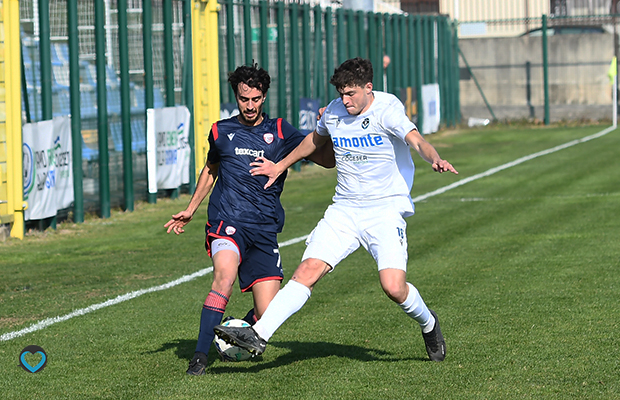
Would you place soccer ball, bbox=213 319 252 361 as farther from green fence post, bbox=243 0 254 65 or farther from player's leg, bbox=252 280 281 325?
green fence post, bbox=243 0 254 65

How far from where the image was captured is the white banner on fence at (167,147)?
17016mm

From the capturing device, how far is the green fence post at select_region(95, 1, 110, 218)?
1586 centimetres

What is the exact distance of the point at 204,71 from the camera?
19531 millimetres

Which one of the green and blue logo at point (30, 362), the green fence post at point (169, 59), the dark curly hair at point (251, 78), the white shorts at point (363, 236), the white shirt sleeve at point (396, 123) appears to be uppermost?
the green fence post at point (169, 59)

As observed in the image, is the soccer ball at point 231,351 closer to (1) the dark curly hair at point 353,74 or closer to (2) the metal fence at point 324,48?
(1) the dark curly hair at point 353,74

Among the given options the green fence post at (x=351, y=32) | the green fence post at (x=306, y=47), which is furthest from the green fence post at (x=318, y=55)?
the green fence post at (x=351, y=32)

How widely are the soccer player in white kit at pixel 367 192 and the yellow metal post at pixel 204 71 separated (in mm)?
12840

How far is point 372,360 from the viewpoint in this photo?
21.9ft

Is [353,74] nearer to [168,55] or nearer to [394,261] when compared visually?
[394,261]

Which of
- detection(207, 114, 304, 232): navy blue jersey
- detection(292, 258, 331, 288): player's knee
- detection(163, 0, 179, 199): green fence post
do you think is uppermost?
detection(163, 0, 179, 199): green fence post

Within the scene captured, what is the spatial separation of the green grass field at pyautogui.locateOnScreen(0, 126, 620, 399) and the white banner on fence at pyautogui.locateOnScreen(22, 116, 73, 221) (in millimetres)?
435

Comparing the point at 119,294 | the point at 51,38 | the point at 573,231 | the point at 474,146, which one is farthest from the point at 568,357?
the point at 474,146

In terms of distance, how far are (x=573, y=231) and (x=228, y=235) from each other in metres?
7.16

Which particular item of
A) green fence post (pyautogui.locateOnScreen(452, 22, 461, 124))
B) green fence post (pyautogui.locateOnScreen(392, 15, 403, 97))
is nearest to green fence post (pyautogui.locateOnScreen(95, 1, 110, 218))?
green fence post (pyautogui.locateOnScreen(392, 15, 403, 97))
